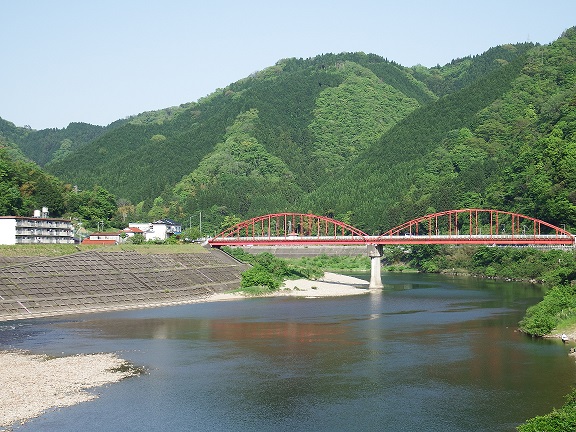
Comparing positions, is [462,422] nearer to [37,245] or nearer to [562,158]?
[37,245]

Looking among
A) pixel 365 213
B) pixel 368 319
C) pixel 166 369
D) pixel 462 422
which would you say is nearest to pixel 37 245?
pixel 368 319

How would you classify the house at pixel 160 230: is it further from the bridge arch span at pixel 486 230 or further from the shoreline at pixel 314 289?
the bridge arch span at pixel 486 230

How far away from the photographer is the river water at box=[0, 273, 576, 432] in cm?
3375

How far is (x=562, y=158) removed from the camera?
A: 365ft

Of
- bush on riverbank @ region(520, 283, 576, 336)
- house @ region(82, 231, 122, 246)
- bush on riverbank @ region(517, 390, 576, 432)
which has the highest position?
house @ region(82, 231, 122, 246)

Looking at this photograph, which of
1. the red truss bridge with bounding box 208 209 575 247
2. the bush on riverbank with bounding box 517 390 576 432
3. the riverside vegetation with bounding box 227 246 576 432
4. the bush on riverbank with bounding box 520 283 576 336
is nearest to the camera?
the bush on riverbank with bounding box 517 390 576 432

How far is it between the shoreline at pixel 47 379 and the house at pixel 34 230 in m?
38.7

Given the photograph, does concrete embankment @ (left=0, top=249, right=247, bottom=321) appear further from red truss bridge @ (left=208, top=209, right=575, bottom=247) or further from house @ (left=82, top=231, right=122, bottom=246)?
house @ (left=82, top=231, right=122, bottom=246)

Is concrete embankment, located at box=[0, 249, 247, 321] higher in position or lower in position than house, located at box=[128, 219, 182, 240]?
lower

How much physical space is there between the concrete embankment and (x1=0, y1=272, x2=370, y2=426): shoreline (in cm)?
1763

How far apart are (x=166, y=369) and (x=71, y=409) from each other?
9.15 meters

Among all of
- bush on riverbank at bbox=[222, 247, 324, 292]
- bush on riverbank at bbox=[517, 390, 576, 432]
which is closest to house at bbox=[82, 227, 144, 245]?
bush on riverbank at bbox=[222, 247, 324, 292]

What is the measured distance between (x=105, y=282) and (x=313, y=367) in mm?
36302

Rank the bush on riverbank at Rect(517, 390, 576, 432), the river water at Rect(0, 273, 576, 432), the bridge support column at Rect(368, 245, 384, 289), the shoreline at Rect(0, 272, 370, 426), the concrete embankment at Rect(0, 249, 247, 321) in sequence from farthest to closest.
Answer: the bridge support column at Rect(368, 245, 384, 289)
the concrete embankment at Rect(0, 249, 247, 321)
the shoreline at Rect(0, 272, 370, 426)
the river water at Rect(0, 273, 576, 432)
the bush on riverbank at Rect(517, 390, 576, 432)
